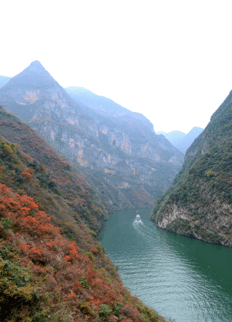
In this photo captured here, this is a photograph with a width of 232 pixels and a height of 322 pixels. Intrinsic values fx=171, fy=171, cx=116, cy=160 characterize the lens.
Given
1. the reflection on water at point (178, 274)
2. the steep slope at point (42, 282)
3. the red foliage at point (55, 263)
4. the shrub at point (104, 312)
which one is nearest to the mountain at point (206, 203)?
the reflection on water at point (178, 274)

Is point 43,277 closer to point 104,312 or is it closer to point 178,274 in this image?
point 104,312

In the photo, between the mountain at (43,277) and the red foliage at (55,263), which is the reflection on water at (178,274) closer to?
the mountain at (43,277)

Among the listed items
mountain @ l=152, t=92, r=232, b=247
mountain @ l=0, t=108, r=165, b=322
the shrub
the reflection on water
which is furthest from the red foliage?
mountain @ l=152, t=92, r=232, b=247

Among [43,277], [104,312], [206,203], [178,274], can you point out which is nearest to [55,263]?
[43,277]

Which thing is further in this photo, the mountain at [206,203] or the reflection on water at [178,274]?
the mountain at [206,203]

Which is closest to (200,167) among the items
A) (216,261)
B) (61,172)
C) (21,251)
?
(216,261)

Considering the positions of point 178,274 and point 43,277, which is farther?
point 178,274

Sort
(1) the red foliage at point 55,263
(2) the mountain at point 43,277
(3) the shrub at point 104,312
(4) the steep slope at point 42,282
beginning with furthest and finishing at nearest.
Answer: (3) the shrub at point 104,312
(1) the red foliage at point 55,263
(2) the mountain at point 43,277
(4) the steep slope at point 42,282

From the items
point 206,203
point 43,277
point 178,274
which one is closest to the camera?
point 43,277

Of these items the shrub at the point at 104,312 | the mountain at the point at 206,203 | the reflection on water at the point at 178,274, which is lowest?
the reflection on water at the point at 178,274
